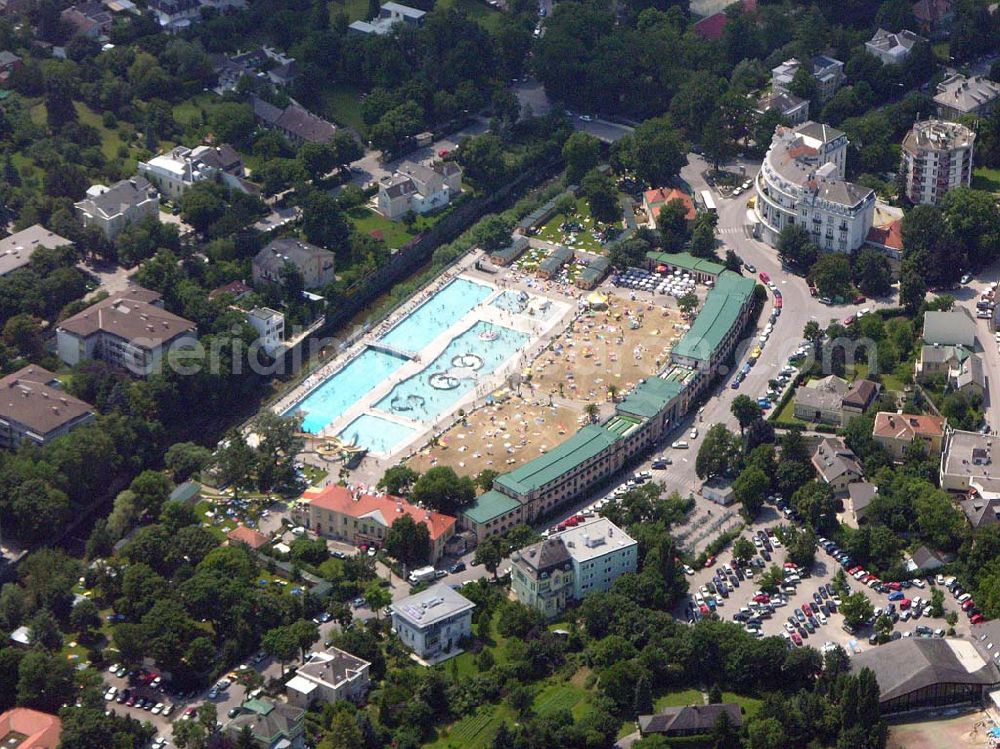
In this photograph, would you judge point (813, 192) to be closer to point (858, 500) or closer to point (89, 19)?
point (858, 500)

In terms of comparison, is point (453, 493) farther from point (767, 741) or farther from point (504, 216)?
point (504, 216)

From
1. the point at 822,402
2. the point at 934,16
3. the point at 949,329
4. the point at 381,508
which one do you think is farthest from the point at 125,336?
the point at 934,16

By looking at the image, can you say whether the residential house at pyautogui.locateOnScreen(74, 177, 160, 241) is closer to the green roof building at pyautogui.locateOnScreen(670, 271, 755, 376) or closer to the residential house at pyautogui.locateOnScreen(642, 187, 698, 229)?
the residential house at pyautogui.locateOnScreen(642, 187, 698, 229)

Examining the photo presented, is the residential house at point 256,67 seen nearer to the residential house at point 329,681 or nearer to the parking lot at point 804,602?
the parking lot at point 804,602

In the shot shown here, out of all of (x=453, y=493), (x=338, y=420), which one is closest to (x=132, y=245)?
(x=338, y=420)

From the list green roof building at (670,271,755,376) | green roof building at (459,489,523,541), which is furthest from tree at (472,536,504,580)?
green roof building at (670,271,755,376)

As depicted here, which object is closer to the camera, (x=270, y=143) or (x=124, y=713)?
(x=124, y=713)
